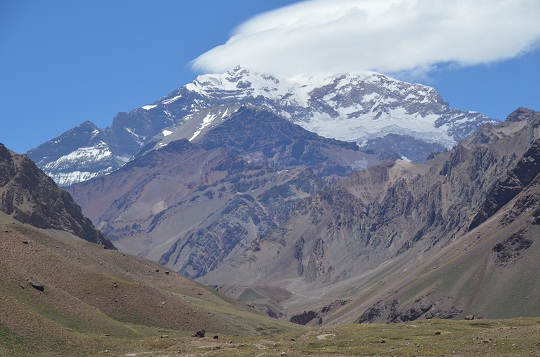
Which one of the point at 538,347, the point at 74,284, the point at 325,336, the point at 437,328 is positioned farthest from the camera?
the point at 74,284

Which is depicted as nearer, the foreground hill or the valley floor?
the valley floor

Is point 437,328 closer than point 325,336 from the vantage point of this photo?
No

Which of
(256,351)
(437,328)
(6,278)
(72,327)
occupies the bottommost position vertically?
(437,328)

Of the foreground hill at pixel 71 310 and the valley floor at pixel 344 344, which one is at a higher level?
the foreground hill at pixel 71 310

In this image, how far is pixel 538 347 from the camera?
108 metres

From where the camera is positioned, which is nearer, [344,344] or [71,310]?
[344,344]

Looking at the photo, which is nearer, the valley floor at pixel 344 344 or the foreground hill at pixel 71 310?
the valley floor at pixel 344 344

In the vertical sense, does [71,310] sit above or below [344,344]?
above

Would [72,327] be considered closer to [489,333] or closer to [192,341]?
[192,341]

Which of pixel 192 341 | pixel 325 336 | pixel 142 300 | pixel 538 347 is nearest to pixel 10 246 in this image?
pixel 142 300

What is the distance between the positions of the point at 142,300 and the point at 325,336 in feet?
142

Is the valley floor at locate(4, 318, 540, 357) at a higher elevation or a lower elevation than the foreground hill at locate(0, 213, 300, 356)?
lower

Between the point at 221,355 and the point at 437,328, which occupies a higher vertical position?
the point at 221,355

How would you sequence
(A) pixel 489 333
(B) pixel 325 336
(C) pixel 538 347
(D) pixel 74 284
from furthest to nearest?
1. (D) pixel 74 284
2. (B) pixel 325 336
3. (A) pixel 489 333
4. (C) pixel 538 347
